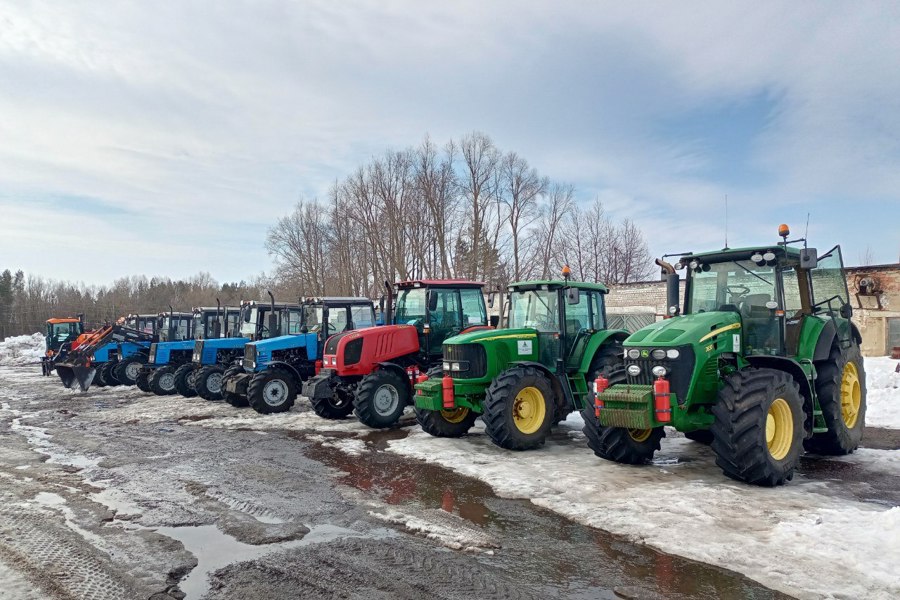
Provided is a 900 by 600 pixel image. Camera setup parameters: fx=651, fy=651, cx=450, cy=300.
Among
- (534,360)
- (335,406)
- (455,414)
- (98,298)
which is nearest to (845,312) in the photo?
(534,360)

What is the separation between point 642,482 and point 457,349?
3.42 meters

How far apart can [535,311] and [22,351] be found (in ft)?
146

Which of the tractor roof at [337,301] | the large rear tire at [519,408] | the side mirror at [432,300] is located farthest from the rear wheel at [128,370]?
the large rear tire at [519,408]

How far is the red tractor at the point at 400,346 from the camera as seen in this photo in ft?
37.4

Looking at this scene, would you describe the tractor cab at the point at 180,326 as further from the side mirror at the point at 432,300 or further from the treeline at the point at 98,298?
the treeline at the point at 98,298

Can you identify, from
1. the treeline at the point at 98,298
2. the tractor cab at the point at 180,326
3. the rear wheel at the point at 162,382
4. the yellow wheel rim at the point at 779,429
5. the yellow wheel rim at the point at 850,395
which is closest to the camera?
the yellow wheel rim at the point at 779,429

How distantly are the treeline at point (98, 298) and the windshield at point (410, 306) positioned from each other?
46.1 m

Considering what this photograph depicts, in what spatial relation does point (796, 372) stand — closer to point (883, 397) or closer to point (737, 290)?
point (737, 290)

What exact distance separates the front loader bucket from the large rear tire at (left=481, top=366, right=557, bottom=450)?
16274 millimetres

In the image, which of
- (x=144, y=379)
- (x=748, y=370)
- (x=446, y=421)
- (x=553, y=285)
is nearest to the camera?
(x=748, y=370)

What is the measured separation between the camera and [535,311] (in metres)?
9.66

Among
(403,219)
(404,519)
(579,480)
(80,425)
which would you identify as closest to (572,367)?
(579,480)

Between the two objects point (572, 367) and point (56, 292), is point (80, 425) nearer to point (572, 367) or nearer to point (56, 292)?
point (572, 367)

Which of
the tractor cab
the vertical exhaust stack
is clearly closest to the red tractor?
the vertical exhaust stack
